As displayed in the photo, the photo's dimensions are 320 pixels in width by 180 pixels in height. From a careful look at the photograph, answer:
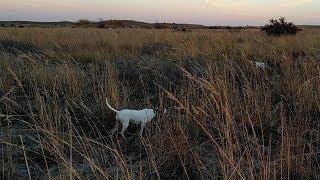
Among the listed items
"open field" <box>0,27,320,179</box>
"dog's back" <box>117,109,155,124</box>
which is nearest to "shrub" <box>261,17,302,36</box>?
"open field" <box>0,27,320,179</box>

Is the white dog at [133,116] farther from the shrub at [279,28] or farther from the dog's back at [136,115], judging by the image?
the shrub at [279,28]

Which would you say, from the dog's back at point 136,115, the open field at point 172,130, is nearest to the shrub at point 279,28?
the open field at point 172,130

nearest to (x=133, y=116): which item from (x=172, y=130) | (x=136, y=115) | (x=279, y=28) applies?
(x=136, y=115)

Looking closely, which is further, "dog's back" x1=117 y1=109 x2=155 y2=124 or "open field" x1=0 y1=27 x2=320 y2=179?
"dog's back" x1=117 y1=109 x2=155 y2=124

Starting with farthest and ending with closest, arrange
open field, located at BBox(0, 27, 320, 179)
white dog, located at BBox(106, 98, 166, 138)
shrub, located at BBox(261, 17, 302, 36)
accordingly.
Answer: shrub, located at BBox(261, 17, 302, 36) → white dog, located at BBox(106, 98, 166, 138) → open field, located at BBox(0, 27, 320, 179)

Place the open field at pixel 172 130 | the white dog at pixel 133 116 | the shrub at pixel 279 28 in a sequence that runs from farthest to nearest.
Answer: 1. the shrub at pixel 279 28
2. the white dog at pixel 133 116
3. the open field at pixel 172 130

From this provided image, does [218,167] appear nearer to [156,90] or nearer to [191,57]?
[156,90]

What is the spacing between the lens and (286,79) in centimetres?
564

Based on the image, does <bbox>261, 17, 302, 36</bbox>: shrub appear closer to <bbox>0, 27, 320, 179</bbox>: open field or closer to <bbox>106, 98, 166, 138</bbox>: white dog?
<bbox>0, 27, 320, 179</bbox>: open field

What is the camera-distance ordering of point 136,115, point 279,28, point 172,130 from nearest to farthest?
point 172,130 < point 136,115 < point 279,28

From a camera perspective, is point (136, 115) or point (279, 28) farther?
point (279, 28)

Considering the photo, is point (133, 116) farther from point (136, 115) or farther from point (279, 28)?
point (279, 28)

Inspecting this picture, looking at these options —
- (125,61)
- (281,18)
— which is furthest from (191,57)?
(281,18)

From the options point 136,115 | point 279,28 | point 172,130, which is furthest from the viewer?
point 279,28
